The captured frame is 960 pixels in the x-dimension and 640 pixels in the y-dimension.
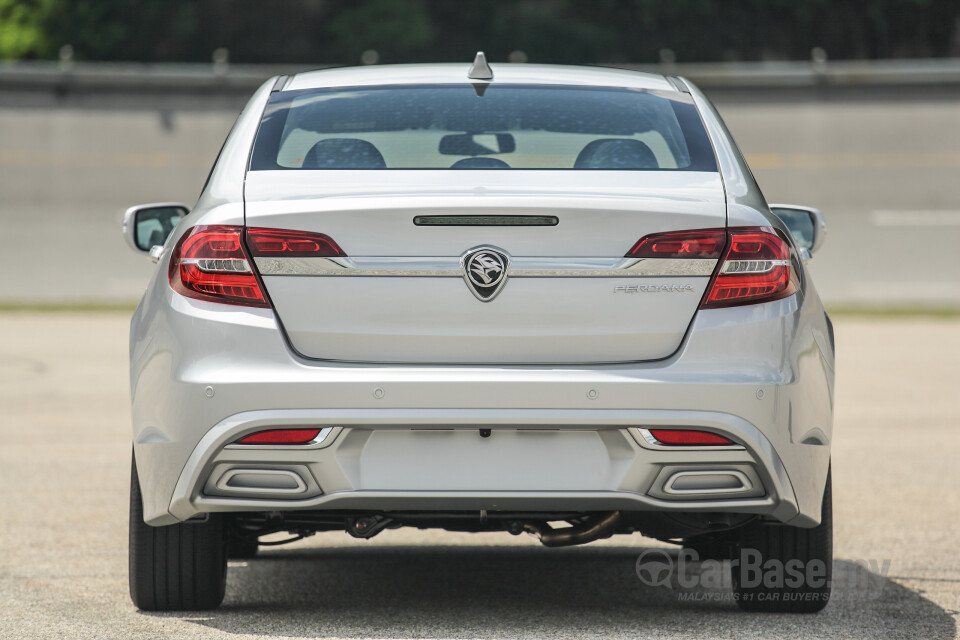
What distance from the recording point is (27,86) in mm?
32906

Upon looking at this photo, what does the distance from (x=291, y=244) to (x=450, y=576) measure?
1837 mm

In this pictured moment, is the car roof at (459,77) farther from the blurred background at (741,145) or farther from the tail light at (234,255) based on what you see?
the blurred background at (741,145)

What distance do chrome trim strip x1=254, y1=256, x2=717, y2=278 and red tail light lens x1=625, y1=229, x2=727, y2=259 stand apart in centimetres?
3

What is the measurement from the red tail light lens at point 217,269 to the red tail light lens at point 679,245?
38.3 inches

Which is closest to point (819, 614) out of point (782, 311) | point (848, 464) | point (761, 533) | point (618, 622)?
point (761, 533)

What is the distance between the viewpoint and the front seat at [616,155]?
4.03 metres

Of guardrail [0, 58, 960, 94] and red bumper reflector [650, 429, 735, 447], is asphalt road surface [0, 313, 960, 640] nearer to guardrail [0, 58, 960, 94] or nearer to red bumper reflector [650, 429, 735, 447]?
red bumper reflector [650, 429, 735, 447]

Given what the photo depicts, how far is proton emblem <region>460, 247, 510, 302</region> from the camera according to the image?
363cm

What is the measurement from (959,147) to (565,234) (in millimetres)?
30658

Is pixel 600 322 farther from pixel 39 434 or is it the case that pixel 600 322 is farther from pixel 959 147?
pixel 959 147

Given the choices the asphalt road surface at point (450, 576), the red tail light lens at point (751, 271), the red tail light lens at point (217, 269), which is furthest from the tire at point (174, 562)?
the red tail light lens at point (751, 271)

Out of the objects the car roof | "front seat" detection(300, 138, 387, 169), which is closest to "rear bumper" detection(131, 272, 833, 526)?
"front seat" detection(300, 138, 387, 169)

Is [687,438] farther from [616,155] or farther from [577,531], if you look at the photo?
[616,155]

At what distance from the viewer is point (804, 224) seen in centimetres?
491
